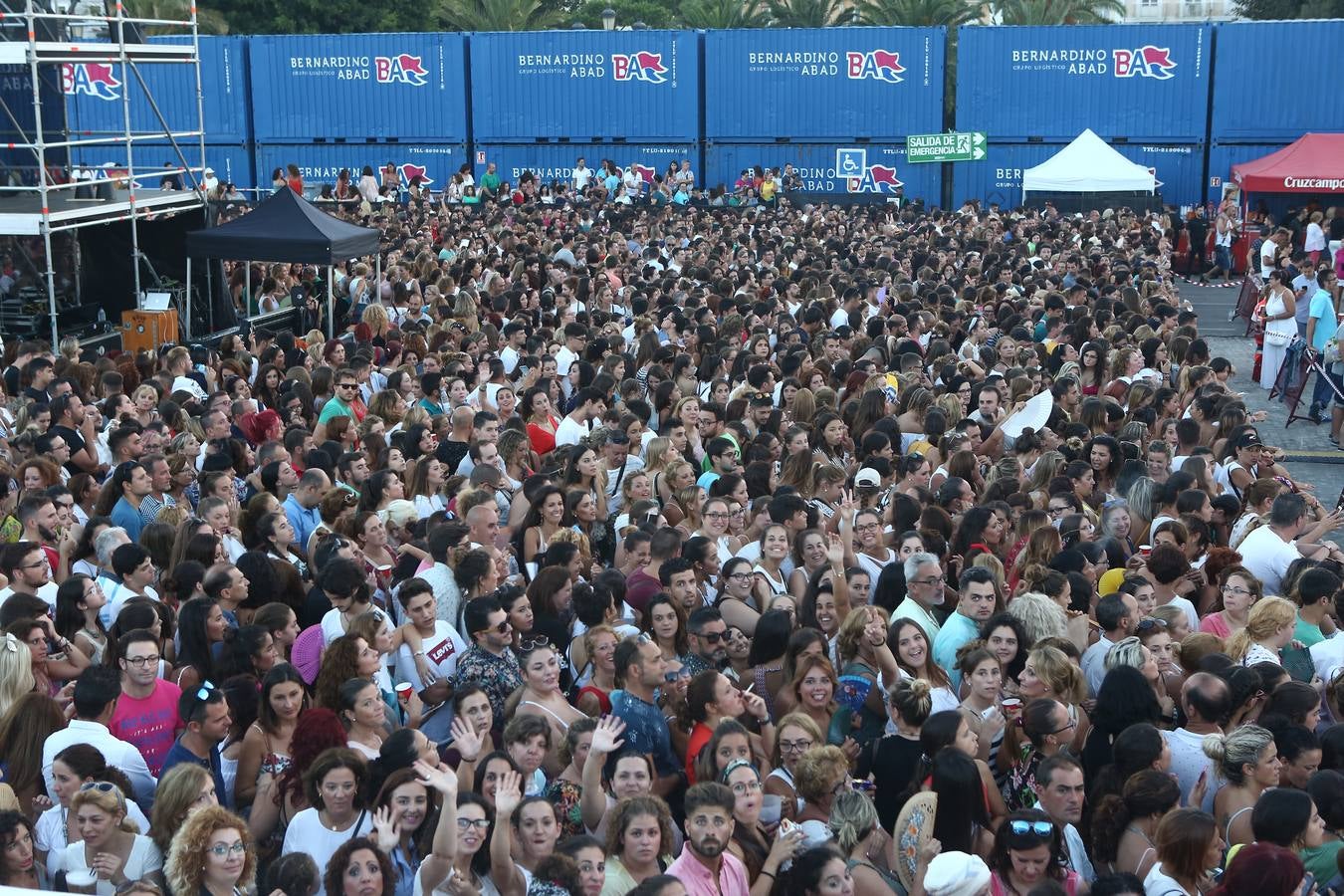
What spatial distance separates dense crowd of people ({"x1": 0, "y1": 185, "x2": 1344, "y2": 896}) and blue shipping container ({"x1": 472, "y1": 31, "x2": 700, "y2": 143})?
22.0m

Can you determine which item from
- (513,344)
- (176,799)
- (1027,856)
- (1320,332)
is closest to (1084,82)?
(1320,332)

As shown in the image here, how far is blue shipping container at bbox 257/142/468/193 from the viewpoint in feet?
115

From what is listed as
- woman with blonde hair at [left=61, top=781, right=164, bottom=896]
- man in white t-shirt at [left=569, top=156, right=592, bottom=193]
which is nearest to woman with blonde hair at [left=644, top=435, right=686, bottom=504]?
woman with blonde hair at [left=61, top=781, right=164, bottom=896]

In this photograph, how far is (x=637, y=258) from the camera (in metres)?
20.8

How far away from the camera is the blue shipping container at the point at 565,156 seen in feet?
113

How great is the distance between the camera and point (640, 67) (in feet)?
112

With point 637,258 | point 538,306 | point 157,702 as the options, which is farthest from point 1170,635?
point 637,258

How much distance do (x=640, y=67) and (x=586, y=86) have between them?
129 cm

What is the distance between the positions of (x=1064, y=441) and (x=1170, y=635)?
12.4 feet

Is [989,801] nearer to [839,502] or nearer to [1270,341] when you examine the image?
[839,502]

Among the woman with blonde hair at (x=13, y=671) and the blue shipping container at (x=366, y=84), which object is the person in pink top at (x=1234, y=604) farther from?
the blue shipping container at (x=366, y=84)

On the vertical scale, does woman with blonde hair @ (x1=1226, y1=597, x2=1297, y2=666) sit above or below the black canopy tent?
below

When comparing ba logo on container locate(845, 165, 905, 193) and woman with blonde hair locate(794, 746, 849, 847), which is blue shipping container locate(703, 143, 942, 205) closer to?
ba logo on container locate(845, 165, 905, 193)

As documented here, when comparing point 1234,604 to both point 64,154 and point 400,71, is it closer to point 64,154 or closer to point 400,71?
point 64,154
